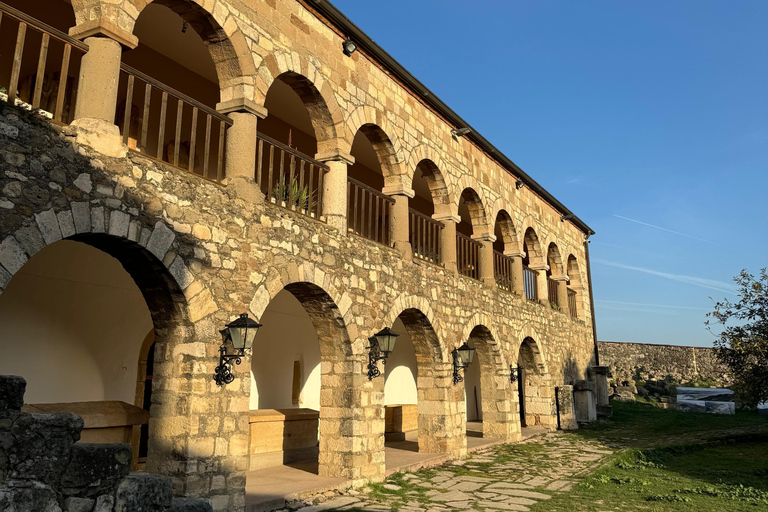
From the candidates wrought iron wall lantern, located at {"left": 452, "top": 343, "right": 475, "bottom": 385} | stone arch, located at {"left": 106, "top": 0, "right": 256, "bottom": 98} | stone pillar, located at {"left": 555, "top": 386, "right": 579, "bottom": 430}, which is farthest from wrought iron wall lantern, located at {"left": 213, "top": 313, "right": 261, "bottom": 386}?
stone pillar, located at {"left": 555, "top": 386, "right": 579, "bottom": 430}

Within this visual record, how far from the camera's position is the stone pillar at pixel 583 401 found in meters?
15.9

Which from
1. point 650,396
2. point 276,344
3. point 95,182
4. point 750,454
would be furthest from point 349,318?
point 650,396

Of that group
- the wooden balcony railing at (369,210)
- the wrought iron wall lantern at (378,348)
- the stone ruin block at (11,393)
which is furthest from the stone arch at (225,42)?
the stone ruin block at (11,393)

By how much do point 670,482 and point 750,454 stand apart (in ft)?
13.9

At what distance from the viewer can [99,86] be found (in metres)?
4.94

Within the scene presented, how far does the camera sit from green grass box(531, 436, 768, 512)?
21.6ft

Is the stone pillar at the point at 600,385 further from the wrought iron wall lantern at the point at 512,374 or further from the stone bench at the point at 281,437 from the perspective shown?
the stone bench at the point at 281,437

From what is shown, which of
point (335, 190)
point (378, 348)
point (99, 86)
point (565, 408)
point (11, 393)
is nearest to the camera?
point (11, 393)

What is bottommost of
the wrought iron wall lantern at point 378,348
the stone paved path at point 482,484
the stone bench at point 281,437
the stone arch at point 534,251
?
the stone paved path at point 482,484

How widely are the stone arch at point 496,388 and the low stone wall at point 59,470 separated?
8.97m

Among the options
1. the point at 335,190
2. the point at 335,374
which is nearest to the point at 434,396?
the point at 335,374

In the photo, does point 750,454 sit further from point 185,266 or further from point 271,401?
point 185,266

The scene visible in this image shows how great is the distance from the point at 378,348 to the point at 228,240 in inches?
113

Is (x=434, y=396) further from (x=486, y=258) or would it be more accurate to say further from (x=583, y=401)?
(x=583, y=401)
